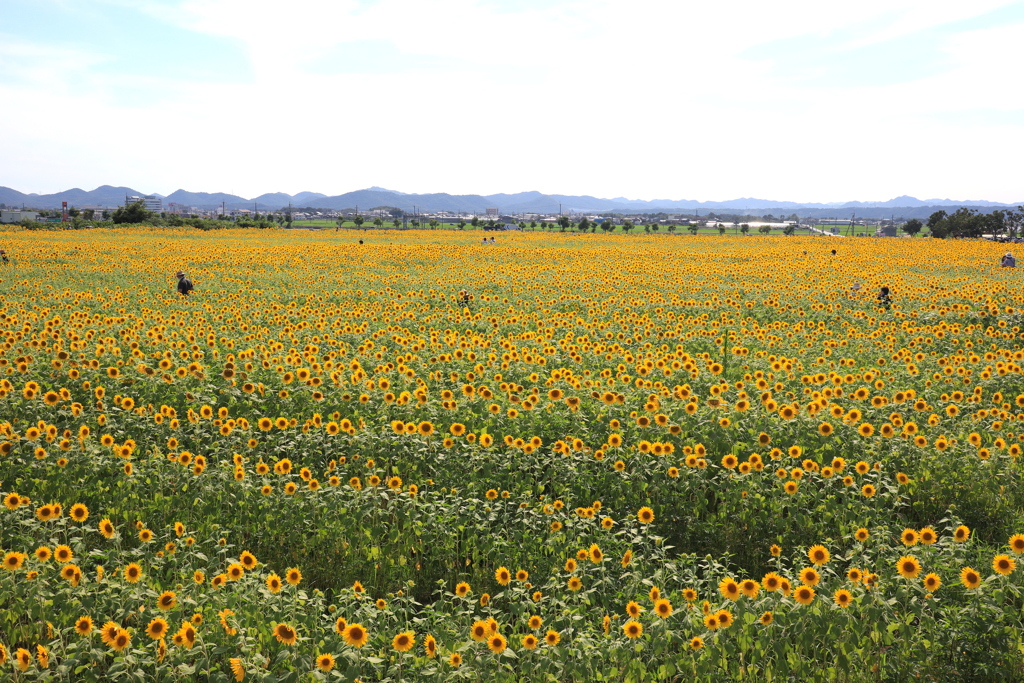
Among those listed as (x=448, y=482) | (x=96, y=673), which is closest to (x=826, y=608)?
(x=448, y=482)

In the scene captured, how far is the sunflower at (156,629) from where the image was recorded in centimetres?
363

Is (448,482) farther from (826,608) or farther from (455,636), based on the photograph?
(826,608)

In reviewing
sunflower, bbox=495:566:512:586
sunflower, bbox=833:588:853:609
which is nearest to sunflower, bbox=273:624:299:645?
sunflower, bbox=495:566:512:586

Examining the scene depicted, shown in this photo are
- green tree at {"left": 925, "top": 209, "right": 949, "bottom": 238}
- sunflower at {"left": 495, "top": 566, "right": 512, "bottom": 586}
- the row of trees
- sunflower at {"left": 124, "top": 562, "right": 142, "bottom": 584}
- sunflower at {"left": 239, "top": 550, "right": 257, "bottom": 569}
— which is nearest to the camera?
sunflower at {"left": 124, "top": 562, "right": 142, "bottom": 584}

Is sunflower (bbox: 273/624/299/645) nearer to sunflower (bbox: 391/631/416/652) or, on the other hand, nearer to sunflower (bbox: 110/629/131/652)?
sunflower (bbox: 391/631/416/652)

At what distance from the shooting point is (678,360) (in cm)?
1027

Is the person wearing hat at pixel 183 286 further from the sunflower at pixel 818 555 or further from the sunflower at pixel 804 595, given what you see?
the sunflower at pixel 804 595

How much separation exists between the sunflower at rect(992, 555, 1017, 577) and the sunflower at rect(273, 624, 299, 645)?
471 centimetres

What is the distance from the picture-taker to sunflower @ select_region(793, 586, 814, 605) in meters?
4.08

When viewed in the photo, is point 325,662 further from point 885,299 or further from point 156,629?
point 885,299

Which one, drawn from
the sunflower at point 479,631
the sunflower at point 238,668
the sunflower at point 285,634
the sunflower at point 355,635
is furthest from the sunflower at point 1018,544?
the sunflower at point 238,668

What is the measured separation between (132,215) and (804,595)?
9220cm

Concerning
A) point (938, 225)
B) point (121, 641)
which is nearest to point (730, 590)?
point (121, 641)

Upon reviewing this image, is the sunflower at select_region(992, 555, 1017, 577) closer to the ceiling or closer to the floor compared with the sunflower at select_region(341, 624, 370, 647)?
closer to the ceiling
